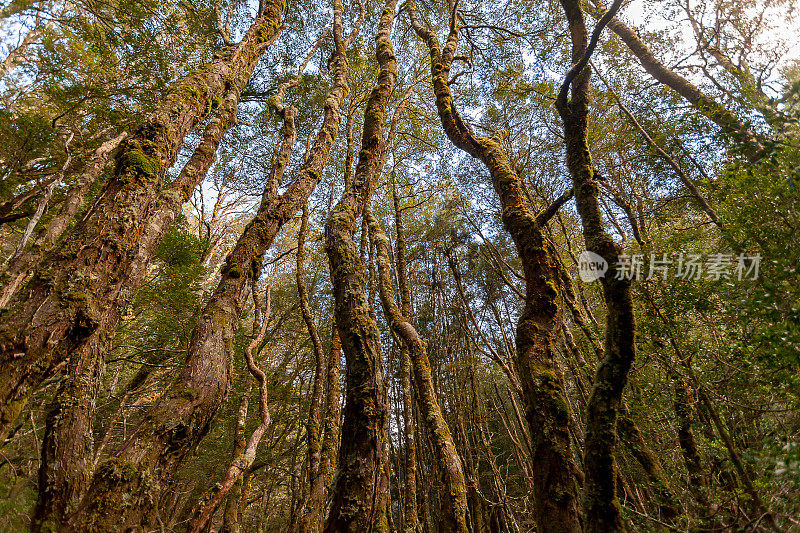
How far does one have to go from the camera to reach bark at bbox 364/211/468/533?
7.69ft

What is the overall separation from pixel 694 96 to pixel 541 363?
5.93 metres

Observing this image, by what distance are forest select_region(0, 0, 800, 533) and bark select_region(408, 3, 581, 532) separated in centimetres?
1

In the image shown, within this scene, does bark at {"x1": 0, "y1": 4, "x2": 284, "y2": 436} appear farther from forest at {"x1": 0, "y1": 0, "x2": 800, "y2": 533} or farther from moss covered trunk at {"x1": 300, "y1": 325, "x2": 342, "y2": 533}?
moss covered trunk at {"x1": 300, "y1": 325, "x2": 342, "y2": 533}

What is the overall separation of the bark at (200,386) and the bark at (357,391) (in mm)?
858

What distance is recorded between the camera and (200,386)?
221cm

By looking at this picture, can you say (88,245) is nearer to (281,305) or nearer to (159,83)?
(159,83)

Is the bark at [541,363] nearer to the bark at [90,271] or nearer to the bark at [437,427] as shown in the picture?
the bark at [437,427]

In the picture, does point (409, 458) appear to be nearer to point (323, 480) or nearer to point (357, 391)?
point (323, 480)

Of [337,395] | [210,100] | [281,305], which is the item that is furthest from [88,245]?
[281,305]

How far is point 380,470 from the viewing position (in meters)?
1.76

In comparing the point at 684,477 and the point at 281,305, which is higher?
the point at 281,305

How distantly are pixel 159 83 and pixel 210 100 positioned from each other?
5.73 metres

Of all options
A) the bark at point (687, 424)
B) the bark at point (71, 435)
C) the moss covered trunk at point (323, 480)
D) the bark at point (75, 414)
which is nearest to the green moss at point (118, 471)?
the bark at point (75, 414)

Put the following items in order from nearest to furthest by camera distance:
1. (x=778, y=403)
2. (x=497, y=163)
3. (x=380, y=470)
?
(x=380, y=470)
(x=497, y=163)
(x=778, y=403)
